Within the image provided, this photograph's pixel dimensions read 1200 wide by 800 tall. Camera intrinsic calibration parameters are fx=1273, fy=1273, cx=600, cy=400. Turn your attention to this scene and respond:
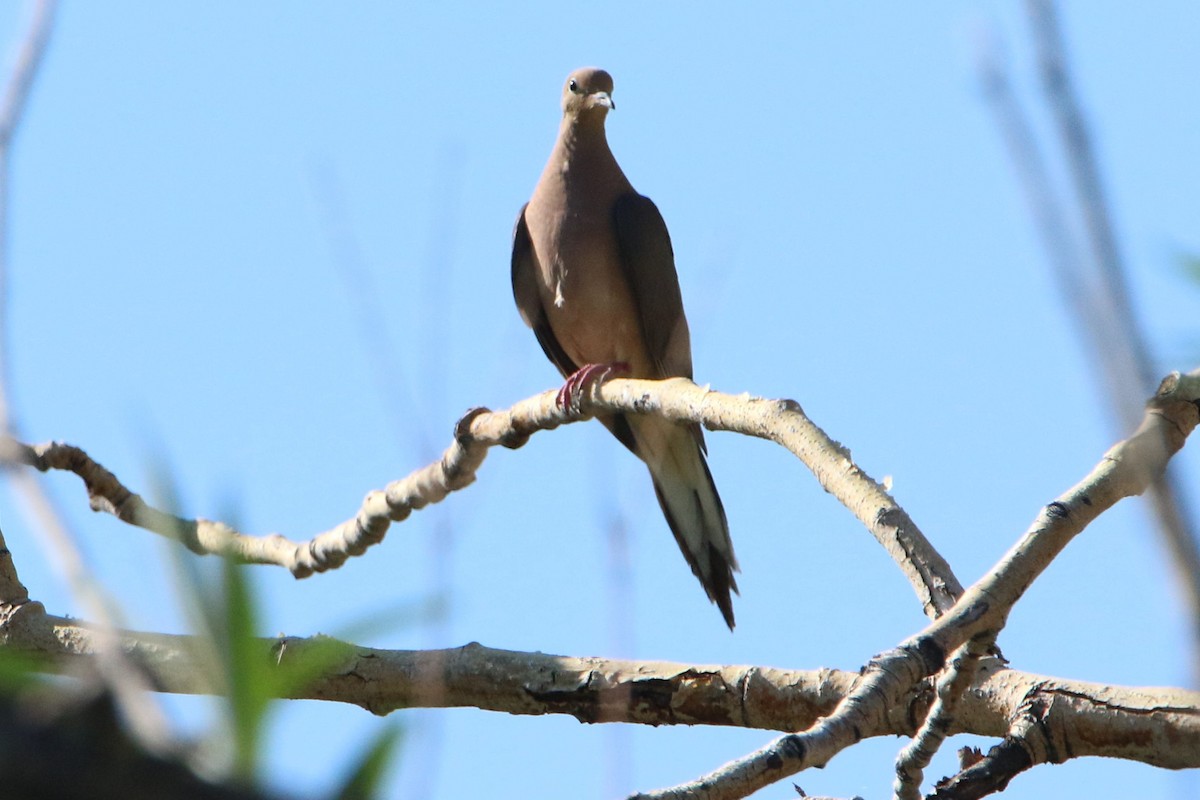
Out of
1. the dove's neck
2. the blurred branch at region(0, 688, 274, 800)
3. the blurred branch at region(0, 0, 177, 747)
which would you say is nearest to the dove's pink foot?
the dove's neck

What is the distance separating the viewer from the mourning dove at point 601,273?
620 centimetres

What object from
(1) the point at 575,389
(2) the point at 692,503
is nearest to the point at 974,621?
(1) the point at 575,389

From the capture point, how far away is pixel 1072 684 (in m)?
2.93

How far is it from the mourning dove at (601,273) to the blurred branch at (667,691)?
241 centimetres

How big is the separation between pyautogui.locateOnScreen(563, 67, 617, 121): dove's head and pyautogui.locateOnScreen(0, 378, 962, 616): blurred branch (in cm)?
253

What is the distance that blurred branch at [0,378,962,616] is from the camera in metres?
2.98

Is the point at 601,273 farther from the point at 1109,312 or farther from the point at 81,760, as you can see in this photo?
the point at 81,760

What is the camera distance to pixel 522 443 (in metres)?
4.54

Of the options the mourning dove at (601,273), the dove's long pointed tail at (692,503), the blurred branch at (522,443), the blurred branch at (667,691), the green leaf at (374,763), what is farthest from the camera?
the mourning dove at (601,273)

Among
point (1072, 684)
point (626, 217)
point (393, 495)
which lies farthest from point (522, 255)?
point (1072, 684)

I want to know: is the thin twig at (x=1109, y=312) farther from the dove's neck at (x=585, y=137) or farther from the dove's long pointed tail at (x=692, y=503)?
the dove's neck at (x=585, y=137)

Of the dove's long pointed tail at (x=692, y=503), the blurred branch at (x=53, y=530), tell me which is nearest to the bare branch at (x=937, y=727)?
the blurred branch at (x=53, y=530)

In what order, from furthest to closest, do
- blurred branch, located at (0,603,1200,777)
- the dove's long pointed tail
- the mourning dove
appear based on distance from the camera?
the mourning dove
the dove's long pointed tail
blurred branch, located at (0,603,1200,777)

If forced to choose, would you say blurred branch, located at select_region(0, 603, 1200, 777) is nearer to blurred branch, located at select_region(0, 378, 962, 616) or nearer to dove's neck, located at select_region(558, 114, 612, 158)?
blurred branch, located at select_region(0, 378, 962, 616)
